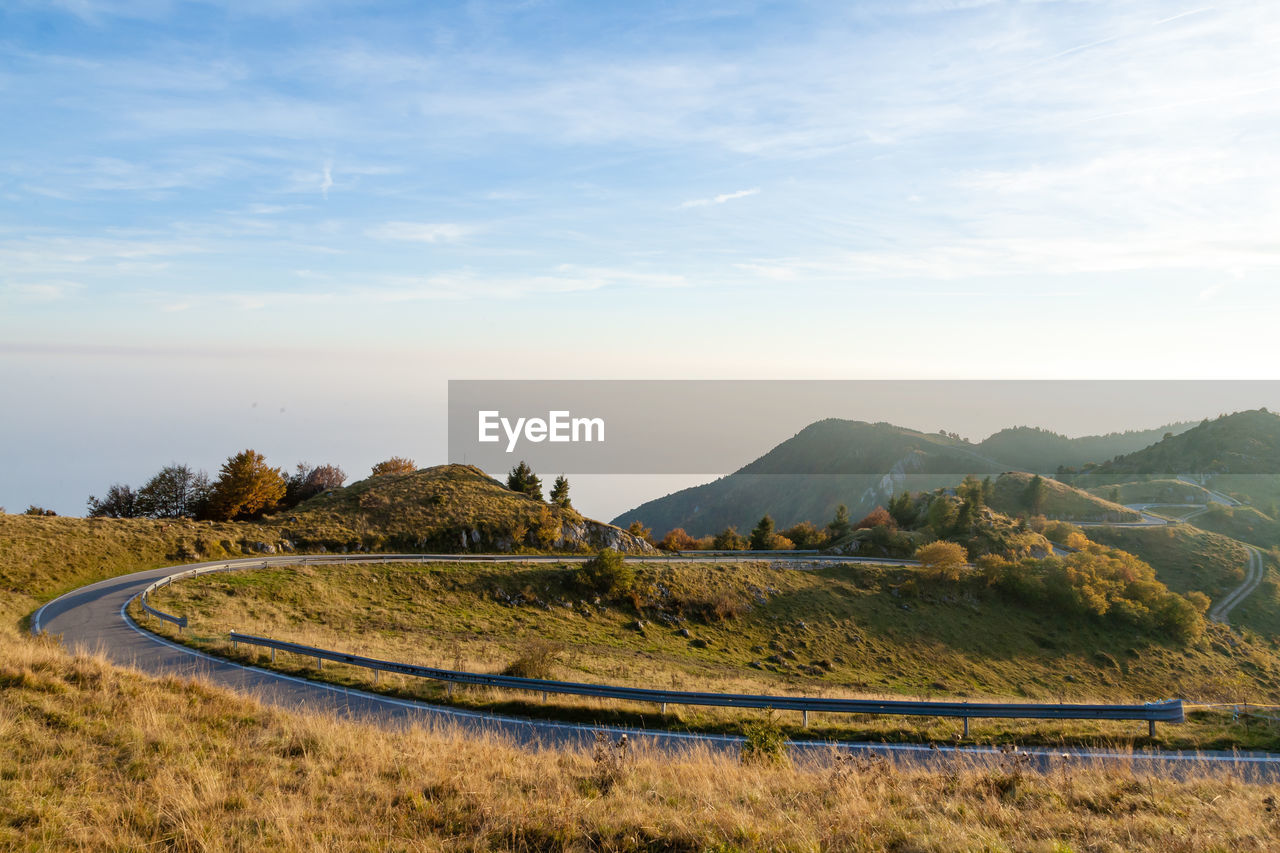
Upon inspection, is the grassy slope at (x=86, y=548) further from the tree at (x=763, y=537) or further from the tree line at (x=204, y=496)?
the tree at (x=763, y=537)

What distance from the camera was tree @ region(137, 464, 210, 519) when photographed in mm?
60000

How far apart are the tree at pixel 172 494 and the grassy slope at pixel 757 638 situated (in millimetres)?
27753

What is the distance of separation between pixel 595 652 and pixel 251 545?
28.7 metres

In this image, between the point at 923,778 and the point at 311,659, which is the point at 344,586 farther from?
the point at 923,778

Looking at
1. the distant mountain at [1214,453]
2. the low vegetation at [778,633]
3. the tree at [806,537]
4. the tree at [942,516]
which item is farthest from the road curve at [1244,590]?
the distant mountain at [1214,453]

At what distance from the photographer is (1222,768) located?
38.1ft

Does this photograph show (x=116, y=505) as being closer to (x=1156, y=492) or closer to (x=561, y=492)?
(x=561, y=492)

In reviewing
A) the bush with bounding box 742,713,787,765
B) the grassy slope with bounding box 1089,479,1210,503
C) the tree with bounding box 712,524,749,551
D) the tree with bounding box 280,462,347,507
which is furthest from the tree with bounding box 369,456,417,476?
the grassy slope with bounding box 1089,479,1210,503

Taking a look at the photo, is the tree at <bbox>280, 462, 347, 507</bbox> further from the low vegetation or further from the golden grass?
the golden grass

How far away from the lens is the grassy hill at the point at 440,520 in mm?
53938

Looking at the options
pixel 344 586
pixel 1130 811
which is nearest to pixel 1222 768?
pixel 1130 811

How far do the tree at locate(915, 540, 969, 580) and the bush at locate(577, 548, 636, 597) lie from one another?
3154cm

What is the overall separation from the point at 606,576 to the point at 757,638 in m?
11.6

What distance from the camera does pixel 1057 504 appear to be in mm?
108000
